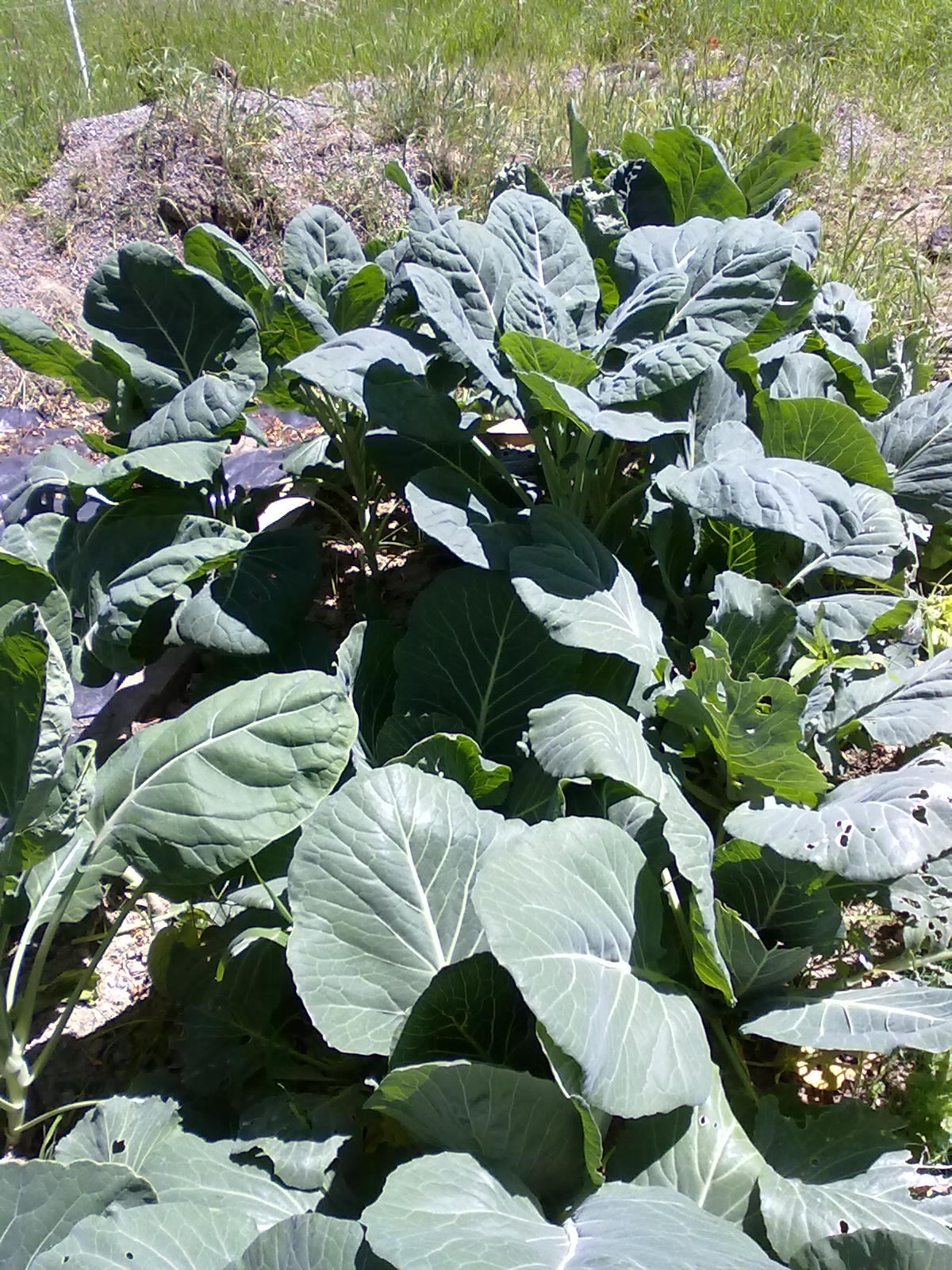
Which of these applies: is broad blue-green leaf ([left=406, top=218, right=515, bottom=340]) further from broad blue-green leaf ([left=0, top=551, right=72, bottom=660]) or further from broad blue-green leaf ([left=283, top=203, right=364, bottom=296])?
broad blue-green leaf ([left=0, top=551, right=72, bottom=660])

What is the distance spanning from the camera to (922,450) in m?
2.25

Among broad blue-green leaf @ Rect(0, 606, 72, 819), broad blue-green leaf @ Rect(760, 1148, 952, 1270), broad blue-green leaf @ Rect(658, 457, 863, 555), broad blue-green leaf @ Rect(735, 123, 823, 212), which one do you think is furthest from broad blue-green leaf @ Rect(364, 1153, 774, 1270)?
broad blue-green leaf @ Rect(735, 123, 823, 212)

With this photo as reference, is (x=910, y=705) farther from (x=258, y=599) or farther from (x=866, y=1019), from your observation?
(x=258, y=599)

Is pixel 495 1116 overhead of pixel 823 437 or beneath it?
beneath

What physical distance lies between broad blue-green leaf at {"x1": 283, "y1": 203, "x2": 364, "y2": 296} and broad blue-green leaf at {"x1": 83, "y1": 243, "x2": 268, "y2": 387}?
0.79 ft

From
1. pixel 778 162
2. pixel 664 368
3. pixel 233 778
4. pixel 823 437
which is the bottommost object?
pixel 233 778

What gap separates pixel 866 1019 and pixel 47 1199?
3.76 feet

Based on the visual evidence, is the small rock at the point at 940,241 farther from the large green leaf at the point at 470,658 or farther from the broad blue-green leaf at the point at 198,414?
the broad blue-green leaf at the point at 198,414

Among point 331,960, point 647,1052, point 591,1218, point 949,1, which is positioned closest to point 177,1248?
point 331,960

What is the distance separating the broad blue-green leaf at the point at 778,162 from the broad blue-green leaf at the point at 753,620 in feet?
4.32

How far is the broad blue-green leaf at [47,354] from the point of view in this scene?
2055 millimetres

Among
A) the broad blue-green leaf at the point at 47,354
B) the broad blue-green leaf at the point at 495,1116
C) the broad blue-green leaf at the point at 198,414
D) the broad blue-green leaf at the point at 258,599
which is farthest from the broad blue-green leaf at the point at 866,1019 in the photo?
the broad blue-green leaf at the point at 47,354

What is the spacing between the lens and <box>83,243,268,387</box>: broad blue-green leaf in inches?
82.8

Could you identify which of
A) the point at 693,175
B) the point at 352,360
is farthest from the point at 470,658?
the point at 693,175
